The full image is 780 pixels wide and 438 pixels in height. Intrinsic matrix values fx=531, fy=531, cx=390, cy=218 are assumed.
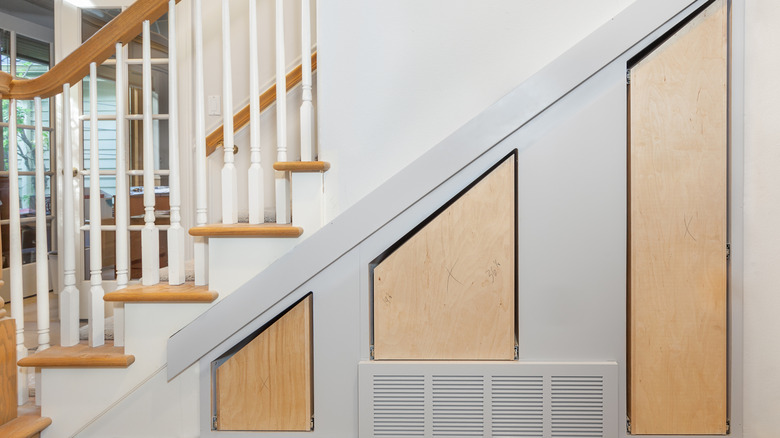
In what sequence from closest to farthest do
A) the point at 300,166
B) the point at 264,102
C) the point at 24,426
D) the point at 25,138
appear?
the point at 24,426 < the point at 300,166 < the point at 264,102 < the point at 25,138

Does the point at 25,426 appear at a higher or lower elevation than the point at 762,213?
lower

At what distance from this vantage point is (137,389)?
1.71 metres

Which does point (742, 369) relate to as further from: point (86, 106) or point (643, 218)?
point (86, 106)

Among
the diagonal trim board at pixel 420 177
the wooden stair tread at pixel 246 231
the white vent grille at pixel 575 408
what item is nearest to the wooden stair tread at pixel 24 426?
the diagonal trim board at pixel 420 177

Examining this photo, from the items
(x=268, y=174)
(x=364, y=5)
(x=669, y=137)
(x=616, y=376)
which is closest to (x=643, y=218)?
(x=669, y=137)

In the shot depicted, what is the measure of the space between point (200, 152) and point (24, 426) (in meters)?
0.99

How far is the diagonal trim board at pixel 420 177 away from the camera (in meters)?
1.64

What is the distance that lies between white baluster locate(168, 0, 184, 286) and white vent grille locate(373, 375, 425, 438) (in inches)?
29.9

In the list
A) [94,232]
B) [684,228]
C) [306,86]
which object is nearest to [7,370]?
[94,232]

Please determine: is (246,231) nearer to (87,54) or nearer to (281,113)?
(281,113)

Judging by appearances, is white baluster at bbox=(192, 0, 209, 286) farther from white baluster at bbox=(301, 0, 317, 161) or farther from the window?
the window

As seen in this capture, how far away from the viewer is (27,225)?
14.2 ft

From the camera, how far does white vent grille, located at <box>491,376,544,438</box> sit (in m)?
1.68

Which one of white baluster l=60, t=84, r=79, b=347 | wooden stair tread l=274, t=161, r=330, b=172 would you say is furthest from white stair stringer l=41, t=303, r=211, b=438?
wooden stair tread l=274, t=161, r=330, b=172
